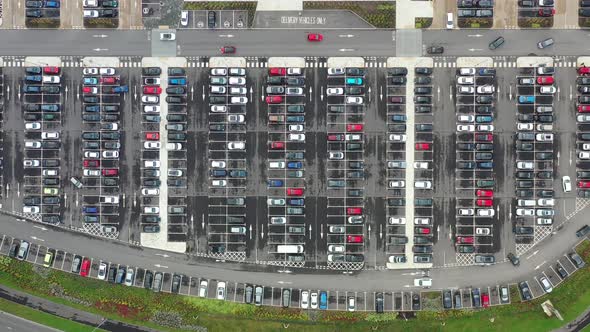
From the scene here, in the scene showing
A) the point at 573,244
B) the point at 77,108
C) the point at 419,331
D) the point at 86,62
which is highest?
the point at 86,62

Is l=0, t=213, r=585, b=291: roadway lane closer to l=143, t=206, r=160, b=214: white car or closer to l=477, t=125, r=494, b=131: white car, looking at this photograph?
l=143, t=206, r=160, b=214: white car

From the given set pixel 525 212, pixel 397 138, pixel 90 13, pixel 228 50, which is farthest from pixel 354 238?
pixel 90 13

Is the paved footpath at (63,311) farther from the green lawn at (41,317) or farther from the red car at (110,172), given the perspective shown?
the red car at (110,172)

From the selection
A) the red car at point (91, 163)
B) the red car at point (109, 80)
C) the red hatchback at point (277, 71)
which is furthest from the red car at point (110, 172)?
the red hatchback at point (277, 71)

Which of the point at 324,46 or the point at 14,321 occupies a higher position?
the point at 324,46

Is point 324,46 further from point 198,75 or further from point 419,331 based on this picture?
point 419,331

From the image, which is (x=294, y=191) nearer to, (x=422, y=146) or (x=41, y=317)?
(x=422, y=146)

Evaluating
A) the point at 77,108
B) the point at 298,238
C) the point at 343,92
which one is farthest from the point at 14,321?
the point at 343,92

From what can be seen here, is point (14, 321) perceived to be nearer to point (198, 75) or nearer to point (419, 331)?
point (198, 75)
